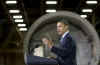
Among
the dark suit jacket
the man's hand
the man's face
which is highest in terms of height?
the man's face

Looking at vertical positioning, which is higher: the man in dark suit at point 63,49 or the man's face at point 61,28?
the man's face at point 61,28

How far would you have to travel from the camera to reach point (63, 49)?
1.35m

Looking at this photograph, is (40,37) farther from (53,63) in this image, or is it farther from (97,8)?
(97,8)

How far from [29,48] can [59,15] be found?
0.22 m

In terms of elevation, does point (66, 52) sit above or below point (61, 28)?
below

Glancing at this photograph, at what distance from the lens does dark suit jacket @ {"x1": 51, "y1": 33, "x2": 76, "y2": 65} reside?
1.35 meters

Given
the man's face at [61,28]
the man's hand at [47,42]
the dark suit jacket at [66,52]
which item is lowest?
the dark suit jacket at [66,52]

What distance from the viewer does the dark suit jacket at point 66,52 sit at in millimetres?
1354

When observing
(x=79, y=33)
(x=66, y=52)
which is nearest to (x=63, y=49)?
(x=66, y=52)

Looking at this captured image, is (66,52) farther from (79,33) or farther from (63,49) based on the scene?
(79,33)

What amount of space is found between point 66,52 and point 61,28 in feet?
0.42

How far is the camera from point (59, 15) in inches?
52.7

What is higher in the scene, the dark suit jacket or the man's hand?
the man's hand

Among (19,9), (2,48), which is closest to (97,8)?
(19,9)
